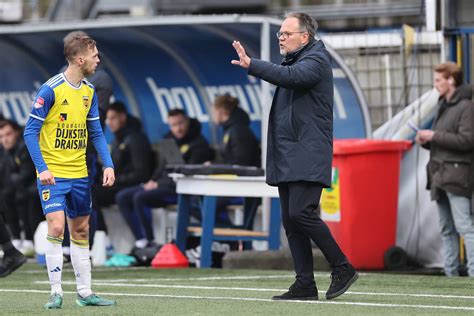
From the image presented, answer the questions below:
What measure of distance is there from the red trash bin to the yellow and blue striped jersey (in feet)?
16.0

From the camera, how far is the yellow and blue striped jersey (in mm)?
9273

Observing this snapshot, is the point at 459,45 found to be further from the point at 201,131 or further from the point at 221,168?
the point at 201,131

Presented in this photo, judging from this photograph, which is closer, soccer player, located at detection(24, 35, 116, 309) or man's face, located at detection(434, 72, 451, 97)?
soccer player, located at detection(24, 35, 116, 309)

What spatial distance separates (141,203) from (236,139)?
1398mm

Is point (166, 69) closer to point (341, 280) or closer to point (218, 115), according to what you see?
point (218, 115)

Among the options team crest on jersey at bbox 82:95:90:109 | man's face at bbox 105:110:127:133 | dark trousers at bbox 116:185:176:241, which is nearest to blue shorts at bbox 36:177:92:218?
team crest on jersey at bbox 82:95:90:109

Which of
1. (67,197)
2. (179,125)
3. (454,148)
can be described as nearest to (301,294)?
(67,197)

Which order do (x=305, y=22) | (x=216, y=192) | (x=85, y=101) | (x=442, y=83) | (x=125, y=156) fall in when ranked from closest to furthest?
(x=85, y=101), (x=305, y=22), (x=442, y=83), (x=216, y=192), (x=125, y=156)

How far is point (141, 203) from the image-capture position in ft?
51.6

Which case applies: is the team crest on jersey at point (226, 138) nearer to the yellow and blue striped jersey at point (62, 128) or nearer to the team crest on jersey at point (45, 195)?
the yellow and blue striped jersey at point (62, 128)

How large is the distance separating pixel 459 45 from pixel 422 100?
1.05m

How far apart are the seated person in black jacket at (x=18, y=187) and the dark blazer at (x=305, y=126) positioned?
7.66 meters

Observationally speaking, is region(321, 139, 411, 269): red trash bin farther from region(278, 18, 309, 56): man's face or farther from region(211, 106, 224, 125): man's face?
region(278, 18, 309, 56): man's face

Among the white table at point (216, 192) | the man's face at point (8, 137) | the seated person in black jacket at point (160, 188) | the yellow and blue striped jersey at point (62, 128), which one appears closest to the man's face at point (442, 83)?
the white table at point (216, 192)
